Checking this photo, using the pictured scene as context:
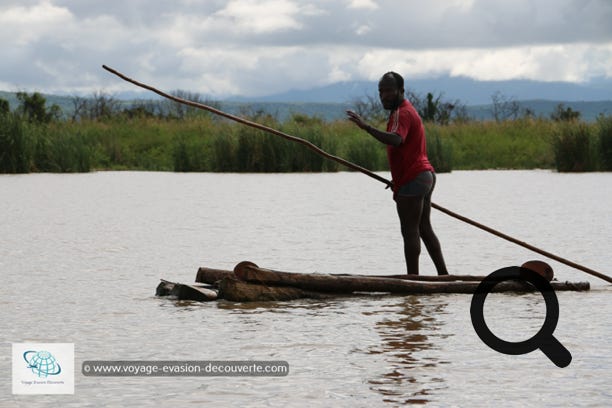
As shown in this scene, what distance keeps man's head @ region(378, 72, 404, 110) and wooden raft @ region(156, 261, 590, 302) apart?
4.22ft

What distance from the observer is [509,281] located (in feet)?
30.0

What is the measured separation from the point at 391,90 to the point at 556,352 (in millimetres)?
2941

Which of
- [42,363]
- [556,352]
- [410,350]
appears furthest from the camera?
[410,350]

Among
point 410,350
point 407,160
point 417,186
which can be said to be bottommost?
point 410,350

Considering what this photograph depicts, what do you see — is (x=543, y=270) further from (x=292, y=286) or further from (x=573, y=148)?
(x=573, y=148)

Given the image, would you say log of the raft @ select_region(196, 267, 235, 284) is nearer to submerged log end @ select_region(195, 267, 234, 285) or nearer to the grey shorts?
submerged log end @ select_region(195, 267, 234, 285)

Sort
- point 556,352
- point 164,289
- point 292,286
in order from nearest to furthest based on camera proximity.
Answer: point 556,352, point 292,286, point 164,289

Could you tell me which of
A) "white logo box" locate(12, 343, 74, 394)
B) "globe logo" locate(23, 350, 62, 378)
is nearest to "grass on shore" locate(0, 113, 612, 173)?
"white logo box" locate(12, 343, 74, 394)

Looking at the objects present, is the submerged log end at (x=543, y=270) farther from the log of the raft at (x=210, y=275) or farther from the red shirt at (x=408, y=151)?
the log of the raft at (x=210, y=275)

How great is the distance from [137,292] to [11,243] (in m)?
4.49

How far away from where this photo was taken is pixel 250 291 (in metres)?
8.66

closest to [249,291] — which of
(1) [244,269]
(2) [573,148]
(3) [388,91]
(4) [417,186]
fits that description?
(1) [244,269]

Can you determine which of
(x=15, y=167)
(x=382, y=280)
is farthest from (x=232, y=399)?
(x=15, y=167)

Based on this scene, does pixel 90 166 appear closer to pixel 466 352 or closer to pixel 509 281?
pixel 509 281
